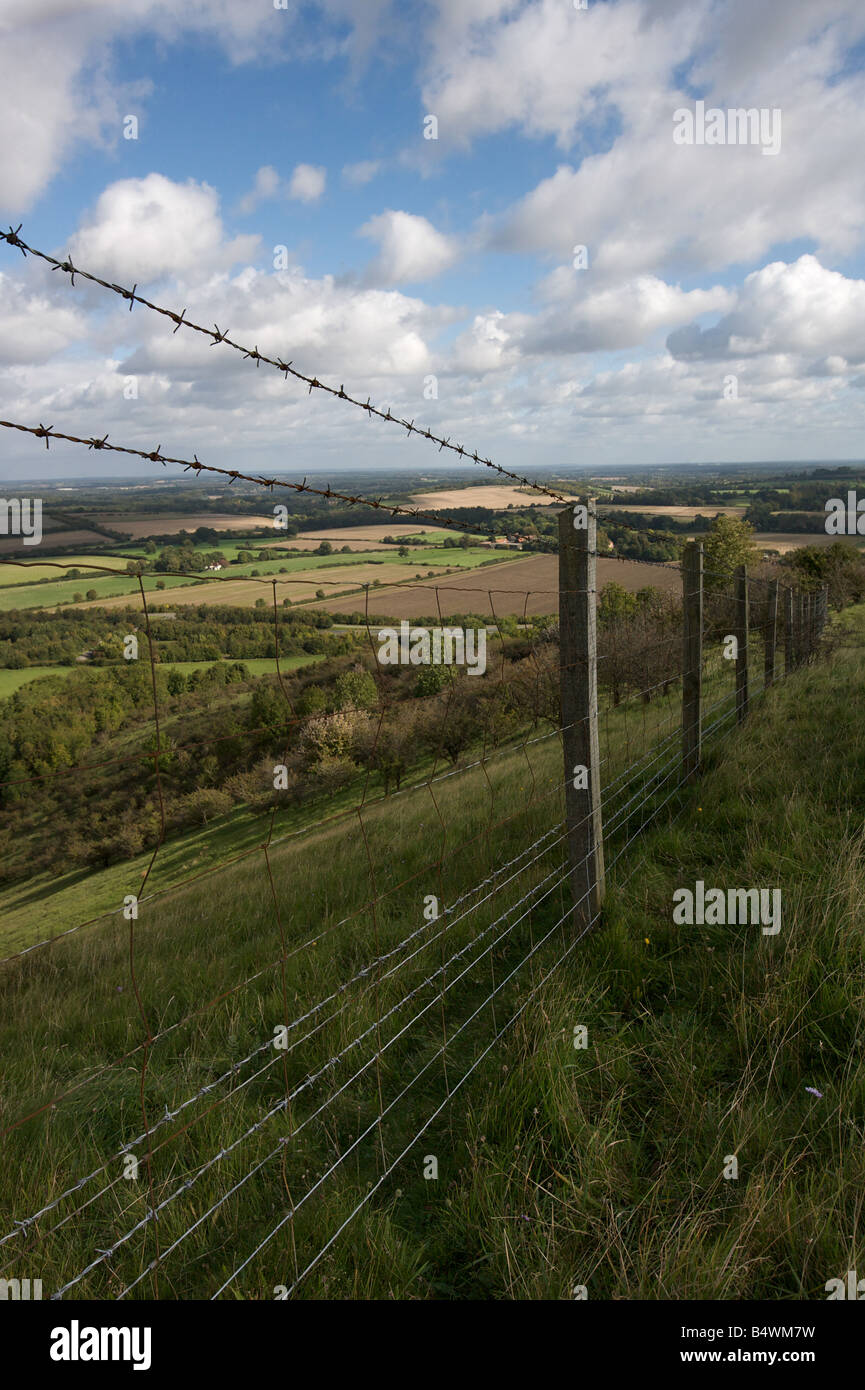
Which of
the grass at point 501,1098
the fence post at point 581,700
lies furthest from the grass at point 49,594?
the fence post at point 581,700

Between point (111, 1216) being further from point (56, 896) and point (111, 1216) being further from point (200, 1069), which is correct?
point (56, 896)

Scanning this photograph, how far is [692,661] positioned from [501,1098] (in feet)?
12.9

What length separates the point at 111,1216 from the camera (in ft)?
6.92

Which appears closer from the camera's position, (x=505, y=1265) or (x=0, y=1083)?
(x=505, y=1265)

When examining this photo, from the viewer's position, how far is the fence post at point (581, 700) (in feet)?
10.8

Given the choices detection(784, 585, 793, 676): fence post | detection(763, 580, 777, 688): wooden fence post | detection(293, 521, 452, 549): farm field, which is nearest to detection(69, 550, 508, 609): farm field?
detection(293, 521, 452, 549): farm field

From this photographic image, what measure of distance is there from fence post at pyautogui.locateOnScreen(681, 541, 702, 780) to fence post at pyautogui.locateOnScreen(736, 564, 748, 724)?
1.30 meters

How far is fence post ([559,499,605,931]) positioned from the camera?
3.28 metres

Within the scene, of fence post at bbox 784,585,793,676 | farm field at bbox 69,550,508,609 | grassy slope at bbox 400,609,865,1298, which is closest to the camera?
grassy slope at bbox 400,609,865,1298

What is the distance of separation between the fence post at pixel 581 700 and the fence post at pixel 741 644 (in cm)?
377

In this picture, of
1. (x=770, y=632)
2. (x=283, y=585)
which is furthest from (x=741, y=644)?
(x=283, y=585)

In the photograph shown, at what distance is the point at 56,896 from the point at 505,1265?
2987 centimetres

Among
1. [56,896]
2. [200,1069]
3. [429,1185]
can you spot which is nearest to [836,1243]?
[429,1185]

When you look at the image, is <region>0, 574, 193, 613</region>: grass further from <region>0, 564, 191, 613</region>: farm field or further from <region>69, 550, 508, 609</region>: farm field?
<region>69, 550, 508, 609</region>: farm field
